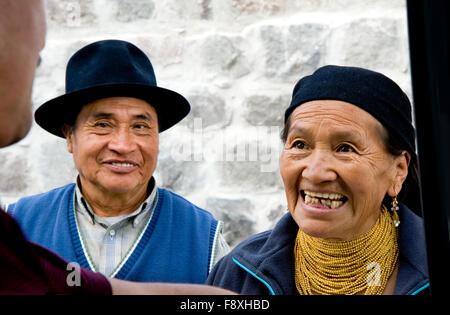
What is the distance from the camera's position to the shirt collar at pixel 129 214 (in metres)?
1.26

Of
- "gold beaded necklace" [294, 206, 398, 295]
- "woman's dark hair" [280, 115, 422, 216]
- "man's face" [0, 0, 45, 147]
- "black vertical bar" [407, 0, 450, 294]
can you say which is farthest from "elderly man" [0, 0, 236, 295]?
"woman's dark hair" [280, 115, 422, 216]


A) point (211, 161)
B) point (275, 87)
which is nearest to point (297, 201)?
point (211, 161)

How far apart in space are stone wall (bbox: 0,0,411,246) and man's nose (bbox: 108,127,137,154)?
18cm

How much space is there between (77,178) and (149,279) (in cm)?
38

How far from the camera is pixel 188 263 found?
4.10 feet

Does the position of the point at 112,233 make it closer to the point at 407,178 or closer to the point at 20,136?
the point at 20,136

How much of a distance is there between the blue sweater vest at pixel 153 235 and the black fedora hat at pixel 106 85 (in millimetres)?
207

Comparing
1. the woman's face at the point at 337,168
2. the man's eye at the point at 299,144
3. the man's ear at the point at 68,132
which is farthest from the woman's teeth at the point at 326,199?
the man's ear at the point at 68,132

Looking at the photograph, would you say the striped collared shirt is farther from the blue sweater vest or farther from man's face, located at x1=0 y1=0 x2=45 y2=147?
man's face, located at x1=0 y1=0 x2=45 y2=147

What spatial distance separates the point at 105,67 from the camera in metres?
1.29

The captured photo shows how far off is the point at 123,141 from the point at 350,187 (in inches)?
23.0

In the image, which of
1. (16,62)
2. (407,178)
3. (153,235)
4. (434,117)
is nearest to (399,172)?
(407,178)

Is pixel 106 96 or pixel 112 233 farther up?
pixel 106 96

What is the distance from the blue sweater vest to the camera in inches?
44.5
